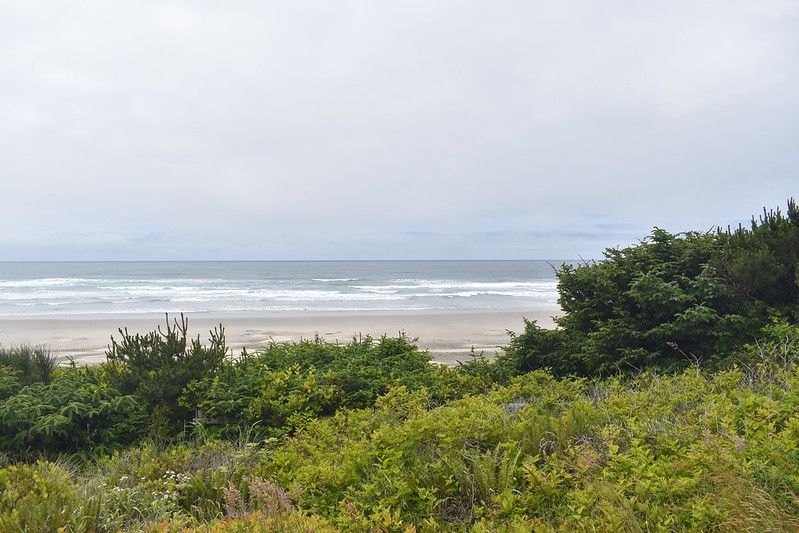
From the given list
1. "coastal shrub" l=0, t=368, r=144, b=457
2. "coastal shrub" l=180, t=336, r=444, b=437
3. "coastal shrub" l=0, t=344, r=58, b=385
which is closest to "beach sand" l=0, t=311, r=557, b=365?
"coastal shrub" l=180, t=336, r=444, b=437

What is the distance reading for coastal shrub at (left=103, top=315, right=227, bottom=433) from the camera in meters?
6.32

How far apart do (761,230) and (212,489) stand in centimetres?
882

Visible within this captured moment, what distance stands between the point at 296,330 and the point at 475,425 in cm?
1901

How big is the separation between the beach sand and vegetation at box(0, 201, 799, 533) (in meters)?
7.62

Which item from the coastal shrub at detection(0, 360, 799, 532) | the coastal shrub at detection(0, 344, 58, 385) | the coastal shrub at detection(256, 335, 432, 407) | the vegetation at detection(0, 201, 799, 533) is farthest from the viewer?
the coastal shrub at detection(0, 344, 58, 385)

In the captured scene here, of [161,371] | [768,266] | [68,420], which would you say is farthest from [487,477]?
[768,266]

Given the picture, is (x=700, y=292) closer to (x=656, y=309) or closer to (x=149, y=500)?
(x=656, y=309)

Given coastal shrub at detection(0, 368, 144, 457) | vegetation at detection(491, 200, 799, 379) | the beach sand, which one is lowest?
the beach sand

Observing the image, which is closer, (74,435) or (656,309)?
(74,435)

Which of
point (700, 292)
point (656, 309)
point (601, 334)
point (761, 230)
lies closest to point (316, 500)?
point (601, 334)

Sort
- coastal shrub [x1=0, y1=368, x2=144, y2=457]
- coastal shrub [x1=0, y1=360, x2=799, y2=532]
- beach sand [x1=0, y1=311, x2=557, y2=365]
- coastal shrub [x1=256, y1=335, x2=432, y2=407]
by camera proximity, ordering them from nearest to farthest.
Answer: coastal shrub [x1=0, y1=360, x2=799, y2=532] → coastal shrub [x1=0, y1=368, x2=144, y2=457] → coastal shrub [x1=256, y1=335, x2=432, y2=407] → beach sand [x1=0, y1=311, x2=557, y2=365]

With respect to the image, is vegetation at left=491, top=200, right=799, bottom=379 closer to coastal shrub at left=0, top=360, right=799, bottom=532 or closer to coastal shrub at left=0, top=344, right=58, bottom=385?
coastal shrub at left=0, top=360, right=799, bottom=532

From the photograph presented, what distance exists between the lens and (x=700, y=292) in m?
7.49

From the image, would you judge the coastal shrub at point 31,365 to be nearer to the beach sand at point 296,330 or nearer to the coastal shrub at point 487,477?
the coastal shrub at point 487,477
